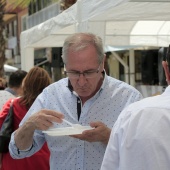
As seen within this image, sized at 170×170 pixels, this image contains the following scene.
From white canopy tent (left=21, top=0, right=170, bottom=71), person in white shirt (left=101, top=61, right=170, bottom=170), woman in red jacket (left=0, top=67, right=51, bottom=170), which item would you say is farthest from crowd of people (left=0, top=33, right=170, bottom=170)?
white canopy tent (left=21, top=0, right=170, bottom=71)

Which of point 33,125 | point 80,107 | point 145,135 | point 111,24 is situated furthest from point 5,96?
point 145,135

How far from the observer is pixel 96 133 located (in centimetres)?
269

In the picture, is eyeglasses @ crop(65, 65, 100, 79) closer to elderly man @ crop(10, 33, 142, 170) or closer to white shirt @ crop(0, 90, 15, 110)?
elderly man @ crop(10, 33, 142, 170)

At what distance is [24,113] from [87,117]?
1661 mm

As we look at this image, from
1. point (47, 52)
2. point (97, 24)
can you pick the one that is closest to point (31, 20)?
point (47, 52)

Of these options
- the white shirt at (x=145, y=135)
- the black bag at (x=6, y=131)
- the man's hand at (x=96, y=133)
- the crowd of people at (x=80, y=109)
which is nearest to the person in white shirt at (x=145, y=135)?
the white shirt at (x=145, y=135)

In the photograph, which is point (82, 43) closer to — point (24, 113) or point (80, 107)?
point (80, 107)

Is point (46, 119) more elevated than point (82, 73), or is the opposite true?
point (82, 73)

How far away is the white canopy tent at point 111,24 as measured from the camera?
17.7ft

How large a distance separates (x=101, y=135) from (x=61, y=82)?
58cm

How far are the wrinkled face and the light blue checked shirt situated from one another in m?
0.12

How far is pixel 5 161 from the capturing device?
4.60 m

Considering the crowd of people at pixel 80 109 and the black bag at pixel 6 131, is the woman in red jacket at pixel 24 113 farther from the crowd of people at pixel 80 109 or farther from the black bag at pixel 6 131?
the crowd of people at pixel 80 109

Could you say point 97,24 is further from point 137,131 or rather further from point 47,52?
point 47,52
